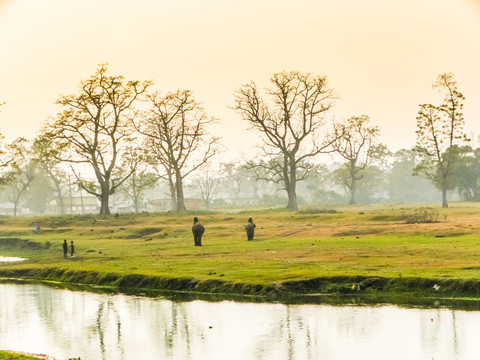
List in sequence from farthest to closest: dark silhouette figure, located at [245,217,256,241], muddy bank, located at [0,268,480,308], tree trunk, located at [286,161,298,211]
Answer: tree trunk, located at [286,161,298,211] < dark silhouette figure, located at [245,217,256,241] < muddy bank, located at [0,268,480,308]

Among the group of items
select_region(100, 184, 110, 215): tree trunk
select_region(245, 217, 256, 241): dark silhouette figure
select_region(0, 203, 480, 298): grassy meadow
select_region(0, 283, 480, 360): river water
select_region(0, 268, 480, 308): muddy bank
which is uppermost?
select_region(100, 184, 110, 215): tree trunk

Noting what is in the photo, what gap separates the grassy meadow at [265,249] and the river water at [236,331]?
214 inches

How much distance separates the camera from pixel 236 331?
2955cm

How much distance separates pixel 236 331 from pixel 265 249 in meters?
25.9

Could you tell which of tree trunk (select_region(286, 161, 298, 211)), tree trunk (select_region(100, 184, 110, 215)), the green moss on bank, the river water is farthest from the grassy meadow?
tree trunk (select_region(286, 161, 298, 211))

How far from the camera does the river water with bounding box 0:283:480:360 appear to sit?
84.9 ft

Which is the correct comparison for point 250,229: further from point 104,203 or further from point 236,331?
point 104,203

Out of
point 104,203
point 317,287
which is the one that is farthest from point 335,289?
point 104,203

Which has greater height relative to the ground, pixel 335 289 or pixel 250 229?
pixel 250 229

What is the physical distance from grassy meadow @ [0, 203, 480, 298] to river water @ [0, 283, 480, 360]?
543cm

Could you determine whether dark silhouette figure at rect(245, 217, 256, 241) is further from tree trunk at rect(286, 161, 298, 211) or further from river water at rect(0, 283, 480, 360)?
tree trunk at rect(286, 161, 298, 211)

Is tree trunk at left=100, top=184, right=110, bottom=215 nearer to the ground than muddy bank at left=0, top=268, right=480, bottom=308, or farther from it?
farther from it

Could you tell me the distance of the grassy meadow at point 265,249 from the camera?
40.8m

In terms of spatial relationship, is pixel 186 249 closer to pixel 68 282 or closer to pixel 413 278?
pixel 68 282
